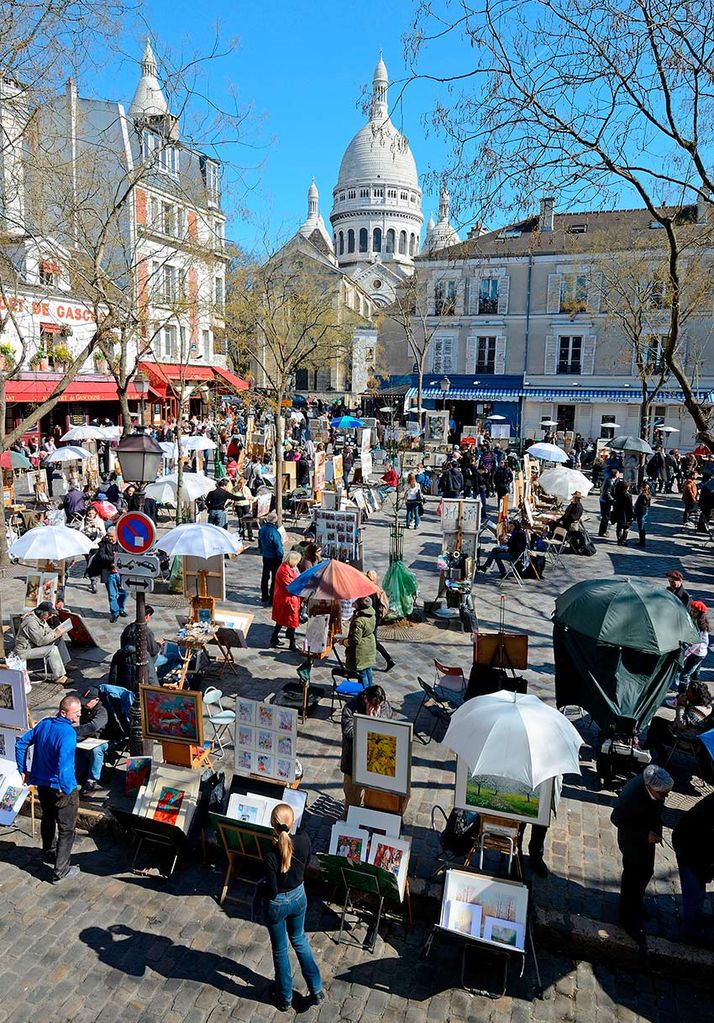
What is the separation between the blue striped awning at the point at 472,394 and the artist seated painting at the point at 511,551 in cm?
2959

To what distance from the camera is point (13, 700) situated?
22.2 feet

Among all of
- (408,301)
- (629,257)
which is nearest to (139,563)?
(629,257)

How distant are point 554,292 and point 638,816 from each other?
4209cm

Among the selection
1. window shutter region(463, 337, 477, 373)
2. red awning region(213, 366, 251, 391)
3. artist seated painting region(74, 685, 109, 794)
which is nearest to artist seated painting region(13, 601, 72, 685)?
artist seated painting region(74, 685, 109, 794)

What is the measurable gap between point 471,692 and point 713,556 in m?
12.0

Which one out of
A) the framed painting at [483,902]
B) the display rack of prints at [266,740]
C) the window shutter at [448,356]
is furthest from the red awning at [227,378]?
the framed painting at [483,902]

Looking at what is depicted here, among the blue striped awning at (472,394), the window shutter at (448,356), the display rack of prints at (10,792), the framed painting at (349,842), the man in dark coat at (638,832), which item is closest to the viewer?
the man in dark coat at (638,832)

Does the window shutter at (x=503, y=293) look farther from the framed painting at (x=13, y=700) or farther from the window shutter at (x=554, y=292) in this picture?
the framed painting at (x=13, y=700)

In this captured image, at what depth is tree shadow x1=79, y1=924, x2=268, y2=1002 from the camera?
4898mm

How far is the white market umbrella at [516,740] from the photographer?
4.99 meters

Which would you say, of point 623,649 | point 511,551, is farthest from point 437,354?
point 623,649

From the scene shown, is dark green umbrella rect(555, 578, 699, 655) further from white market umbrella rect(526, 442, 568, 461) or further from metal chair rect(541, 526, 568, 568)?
white market umbrella rect(526, 442, 568, 461)

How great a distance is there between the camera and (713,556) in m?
17.2

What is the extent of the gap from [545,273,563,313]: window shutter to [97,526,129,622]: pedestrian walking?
3733 centimetres
